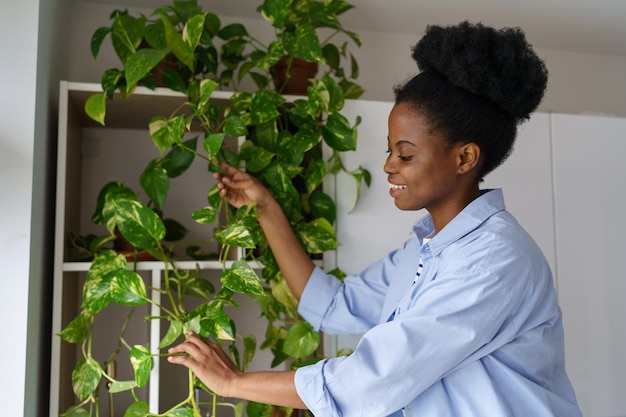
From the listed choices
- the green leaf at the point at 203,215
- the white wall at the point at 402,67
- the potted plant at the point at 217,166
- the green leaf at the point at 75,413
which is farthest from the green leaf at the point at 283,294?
the white wall at the point at 402,67

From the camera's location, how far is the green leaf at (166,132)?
Result: 4.16 feet

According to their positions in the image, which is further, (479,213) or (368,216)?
(368,216)

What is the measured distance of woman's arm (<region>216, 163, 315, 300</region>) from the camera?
4.45 feet

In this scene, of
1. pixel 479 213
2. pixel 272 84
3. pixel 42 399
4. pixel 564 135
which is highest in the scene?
pixel 272 84

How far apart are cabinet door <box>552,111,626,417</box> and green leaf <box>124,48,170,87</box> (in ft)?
3.21

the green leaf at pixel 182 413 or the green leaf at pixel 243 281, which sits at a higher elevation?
the green leaf at pixel 243 281

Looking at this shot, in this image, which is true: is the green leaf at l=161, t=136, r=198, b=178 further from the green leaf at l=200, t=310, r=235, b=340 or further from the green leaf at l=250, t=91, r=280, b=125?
the green leaf at l=200, t=310, r=235, b=340

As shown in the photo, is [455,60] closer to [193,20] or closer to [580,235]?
[193,20]

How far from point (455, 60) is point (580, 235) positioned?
769mm

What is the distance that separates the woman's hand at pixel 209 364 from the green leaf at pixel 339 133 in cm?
51

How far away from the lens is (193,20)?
127cm

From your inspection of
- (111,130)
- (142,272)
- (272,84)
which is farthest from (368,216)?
(111,130)

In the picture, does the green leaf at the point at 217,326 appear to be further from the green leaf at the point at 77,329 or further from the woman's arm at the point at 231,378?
the green leaf at the point at 77,329

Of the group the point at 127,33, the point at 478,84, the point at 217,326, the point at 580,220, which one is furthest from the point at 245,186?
the point at 580,220
